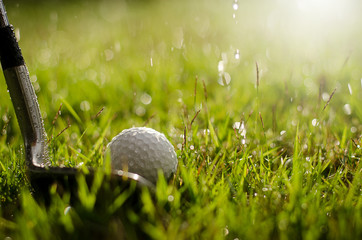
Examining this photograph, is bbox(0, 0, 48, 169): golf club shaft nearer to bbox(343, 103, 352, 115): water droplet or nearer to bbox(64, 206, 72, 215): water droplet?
bbox(64, 206, 72, 215): water droplet

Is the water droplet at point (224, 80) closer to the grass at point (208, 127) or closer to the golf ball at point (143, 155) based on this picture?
the grass at point (208, 127)

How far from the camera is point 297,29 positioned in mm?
5328

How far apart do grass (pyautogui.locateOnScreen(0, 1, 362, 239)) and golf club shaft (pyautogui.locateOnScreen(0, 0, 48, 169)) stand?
0.57 feet

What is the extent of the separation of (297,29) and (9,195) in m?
4.68

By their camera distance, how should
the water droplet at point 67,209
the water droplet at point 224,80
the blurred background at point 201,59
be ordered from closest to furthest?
the water droplet at point 67,209, the water droplet at point 224,80, the blurred background at point 201,59

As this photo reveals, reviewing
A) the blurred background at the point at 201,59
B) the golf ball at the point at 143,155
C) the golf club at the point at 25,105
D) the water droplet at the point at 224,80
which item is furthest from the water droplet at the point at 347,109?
the golf club at the point at 25,105

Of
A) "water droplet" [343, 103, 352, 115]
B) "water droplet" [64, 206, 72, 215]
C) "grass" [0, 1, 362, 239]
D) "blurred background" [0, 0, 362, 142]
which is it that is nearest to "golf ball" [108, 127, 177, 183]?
"grass" [0, 1, 362, 239]

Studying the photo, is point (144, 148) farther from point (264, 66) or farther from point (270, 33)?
point (270, 33)

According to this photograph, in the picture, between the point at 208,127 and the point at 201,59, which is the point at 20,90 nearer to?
the point at 208,127

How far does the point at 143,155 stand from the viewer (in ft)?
5.48

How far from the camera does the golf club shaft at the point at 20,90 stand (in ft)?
5.30

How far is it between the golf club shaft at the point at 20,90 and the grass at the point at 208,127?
6.8 inches

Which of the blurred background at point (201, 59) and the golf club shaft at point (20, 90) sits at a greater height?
the golf club shaft at point (20, 90)

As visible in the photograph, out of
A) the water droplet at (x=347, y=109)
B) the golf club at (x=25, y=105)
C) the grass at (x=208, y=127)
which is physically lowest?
the water droplet at (x=347, y=109)
